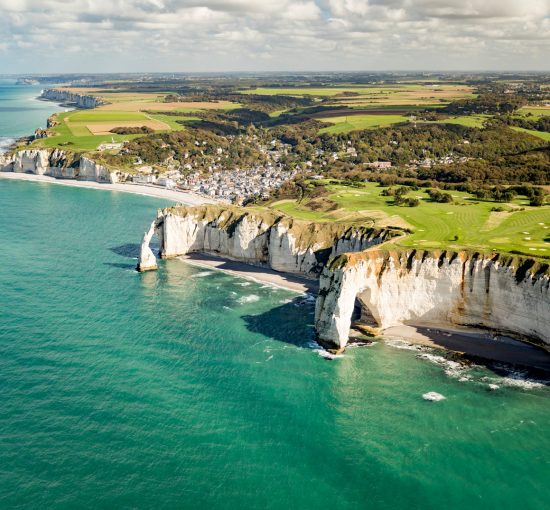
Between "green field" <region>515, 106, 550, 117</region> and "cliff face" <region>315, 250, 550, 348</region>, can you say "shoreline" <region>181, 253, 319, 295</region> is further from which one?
"green field" <region>515, 106, 550, 117</region>

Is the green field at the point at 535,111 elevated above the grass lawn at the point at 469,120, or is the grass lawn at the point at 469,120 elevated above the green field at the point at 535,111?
the green field at the point at 535,111

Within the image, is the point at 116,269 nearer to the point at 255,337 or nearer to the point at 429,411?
the point at 255,337

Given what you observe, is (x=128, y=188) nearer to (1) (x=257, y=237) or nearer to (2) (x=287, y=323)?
(1) (x=257, y=237)

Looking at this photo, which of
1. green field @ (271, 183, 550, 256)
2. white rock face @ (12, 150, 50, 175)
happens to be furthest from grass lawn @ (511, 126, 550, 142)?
white rock face @ (12, 150, 50, 175)

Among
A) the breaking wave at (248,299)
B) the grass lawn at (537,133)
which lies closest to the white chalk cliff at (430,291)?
the breaking wave at (248,299)

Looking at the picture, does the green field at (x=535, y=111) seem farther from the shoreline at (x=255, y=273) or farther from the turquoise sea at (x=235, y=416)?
the turquoise sea at (x=235, y=416)

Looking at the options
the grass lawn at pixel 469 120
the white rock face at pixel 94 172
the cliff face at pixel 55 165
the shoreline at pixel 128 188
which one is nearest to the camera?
the shoreline at pixel 128 188
